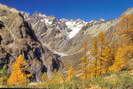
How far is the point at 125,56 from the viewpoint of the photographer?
191 ft

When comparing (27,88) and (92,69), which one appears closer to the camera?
(27,88)

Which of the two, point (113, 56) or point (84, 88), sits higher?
point (113, 56)

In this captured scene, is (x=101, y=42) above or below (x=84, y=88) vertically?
above

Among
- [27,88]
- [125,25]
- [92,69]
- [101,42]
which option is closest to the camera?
[27,88]

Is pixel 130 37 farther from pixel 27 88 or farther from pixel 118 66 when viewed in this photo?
pixel 27 88

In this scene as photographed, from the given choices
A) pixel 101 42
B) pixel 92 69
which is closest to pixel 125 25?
pixel 101 42

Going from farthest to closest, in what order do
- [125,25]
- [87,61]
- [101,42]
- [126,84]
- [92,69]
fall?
1. [87,61]
2. [92,69]
3. [101,42]
4. [125,25]
5. [126,84]

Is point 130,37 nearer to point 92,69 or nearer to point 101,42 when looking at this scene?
point 101,42

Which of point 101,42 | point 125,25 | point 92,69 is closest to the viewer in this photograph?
point 125,25

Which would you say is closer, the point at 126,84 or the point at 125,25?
the point at 126,84

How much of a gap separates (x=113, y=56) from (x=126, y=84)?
46482mm

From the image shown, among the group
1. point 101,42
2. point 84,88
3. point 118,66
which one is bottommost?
point 84,88

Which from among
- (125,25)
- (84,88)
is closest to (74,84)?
(84,88)

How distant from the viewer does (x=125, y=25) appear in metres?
50.4
